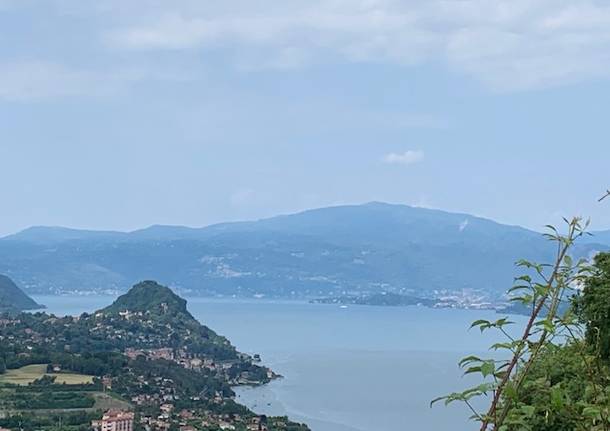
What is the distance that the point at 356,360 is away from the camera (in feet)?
126

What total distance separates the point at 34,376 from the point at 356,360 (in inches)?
668

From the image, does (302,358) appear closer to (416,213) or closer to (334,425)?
(334,425)

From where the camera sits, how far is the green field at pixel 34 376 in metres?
24.2

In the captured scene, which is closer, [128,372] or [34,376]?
[34,376]

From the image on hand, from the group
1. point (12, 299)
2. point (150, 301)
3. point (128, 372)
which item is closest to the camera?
point (128, 372)

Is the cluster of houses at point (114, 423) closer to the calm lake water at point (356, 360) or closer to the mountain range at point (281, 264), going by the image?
the calm lake water at point (356, 360)

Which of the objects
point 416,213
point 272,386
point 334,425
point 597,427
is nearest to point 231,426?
point 334,425

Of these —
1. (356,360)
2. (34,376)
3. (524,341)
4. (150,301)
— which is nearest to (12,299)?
(150,301)

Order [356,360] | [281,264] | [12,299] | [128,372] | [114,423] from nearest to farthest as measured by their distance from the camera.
→ [114,423], [128,372], [356,360], [12,299], [281,264]

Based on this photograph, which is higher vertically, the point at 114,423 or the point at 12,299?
the point at 12,299

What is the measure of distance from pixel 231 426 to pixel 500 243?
89251mm

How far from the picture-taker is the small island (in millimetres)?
19516

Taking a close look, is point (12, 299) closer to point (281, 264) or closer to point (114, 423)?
point (281, 264)

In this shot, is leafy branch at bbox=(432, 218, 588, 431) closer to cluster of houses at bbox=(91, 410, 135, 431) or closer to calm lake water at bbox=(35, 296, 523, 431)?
calm lake water at bbox=(35, 296, 523, 431)
